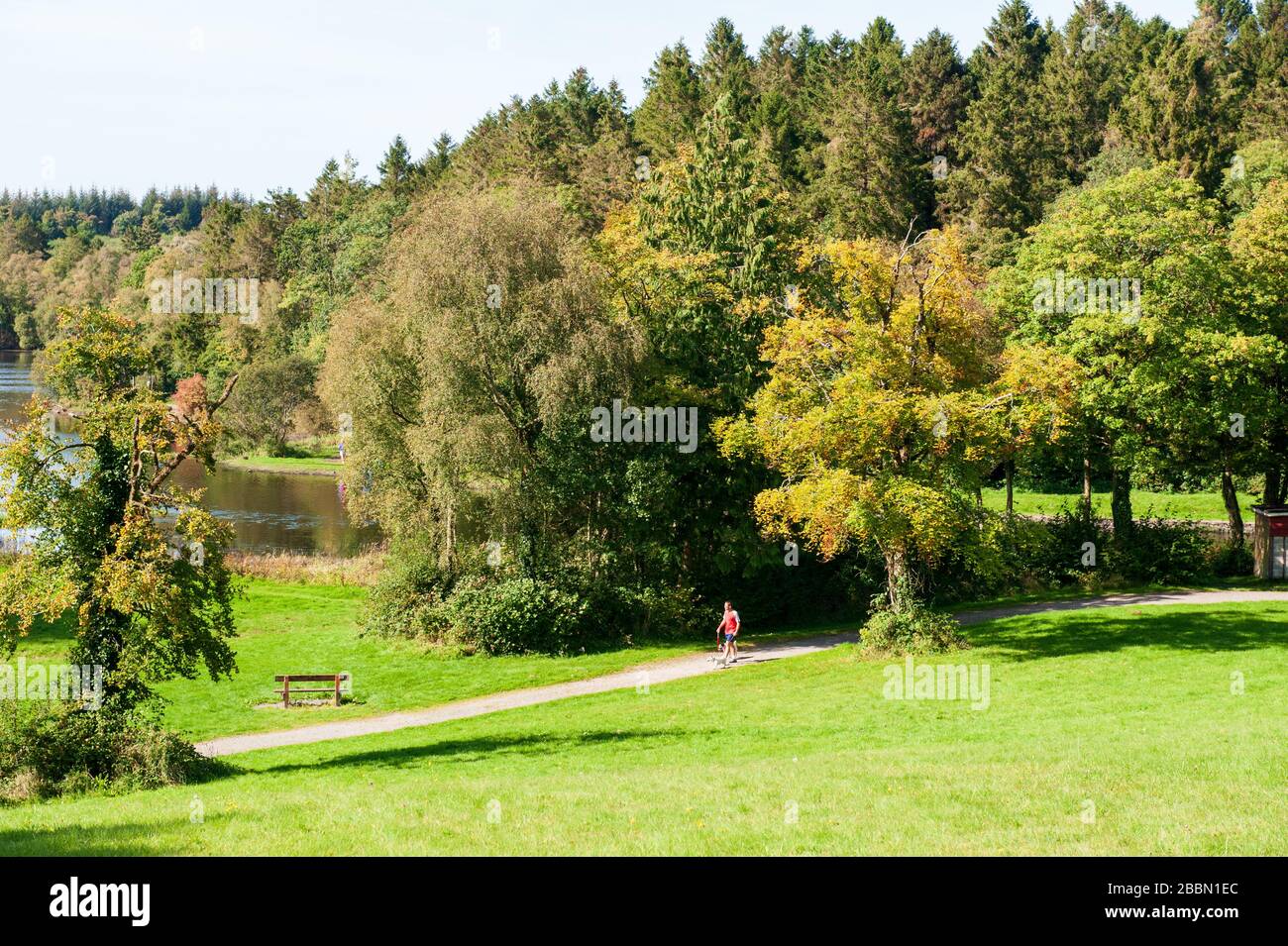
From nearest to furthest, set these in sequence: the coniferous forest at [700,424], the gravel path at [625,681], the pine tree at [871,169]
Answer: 1. the coniferous forest at [700,424]
2. the gravel path at [625,681]
3. the pine tree at [871,169]

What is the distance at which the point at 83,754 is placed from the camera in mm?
20672

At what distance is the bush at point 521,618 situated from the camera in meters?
36.2

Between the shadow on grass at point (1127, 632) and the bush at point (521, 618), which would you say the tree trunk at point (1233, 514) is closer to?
the shadow on grass at point (1127, 632)

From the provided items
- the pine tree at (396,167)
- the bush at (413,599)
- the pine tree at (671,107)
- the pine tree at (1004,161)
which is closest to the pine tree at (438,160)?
the pine tree at (396,167)

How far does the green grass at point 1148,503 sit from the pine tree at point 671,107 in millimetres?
33165

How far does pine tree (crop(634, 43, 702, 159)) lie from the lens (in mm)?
80062

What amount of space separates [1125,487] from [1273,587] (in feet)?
20.6

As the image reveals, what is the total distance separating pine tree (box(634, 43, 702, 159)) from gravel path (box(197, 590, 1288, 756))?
4755cm

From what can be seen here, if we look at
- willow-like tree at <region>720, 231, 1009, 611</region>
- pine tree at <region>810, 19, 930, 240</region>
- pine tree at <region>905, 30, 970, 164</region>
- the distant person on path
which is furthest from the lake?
pine tree at <region>905, 30, 970, 164</region>

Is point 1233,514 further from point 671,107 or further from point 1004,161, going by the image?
point 671,107

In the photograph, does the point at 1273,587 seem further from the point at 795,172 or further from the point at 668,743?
the point at 795,172

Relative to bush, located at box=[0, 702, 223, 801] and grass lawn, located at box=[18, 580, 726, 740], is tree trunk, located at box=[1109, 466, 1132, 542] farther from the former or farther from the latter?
bush, located at box=[0, 702, 223, 801]
